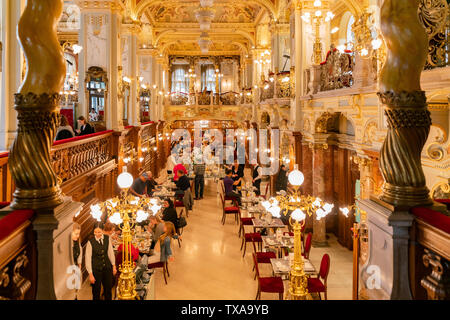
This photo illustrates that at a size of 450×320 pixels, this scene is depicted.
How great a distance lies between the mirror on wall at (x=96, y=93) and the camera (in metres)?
11.1

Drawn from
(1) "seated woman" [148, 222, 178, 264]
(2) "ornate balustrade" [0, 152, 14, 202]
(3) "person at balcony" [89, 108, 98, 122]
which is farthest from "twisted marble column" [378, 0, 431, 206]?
(3) "person at balcony" [89, 108, 98, 122]

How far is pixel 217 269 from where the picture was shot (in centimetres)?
911

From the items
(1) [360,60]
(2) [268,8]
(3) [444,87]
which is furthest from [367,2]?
(2) [268,8]

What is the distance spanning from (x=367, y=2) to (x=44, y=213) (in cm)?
697

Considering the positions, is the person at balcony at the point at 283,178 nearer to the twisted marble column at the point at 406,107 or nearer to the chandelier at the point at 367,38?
the chandelier at the point at 367,38

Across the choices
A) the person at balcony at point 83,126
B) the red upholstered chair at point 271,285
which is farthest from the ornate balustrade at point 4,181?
the red upholstered chair at point 271,285

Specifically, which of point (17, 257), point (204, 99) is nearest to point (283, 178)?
point (17, 257)

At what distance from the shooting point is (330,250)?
10695 mm

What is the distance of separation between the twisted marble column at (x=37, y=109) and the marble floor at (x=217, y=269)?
5.55 m

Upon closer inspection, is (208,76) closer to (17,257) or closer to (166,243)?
(166,243)

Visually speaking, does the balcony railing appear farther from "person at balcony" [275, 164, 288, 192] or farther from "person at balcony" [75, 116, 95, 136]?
"person at balcony" [75, 116, 95, 136]

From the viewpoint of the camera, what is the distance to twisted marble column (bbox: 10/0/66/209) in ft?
8.61

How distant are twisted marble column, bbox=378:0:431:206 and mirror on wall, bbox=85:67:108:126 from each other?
9887 mm
